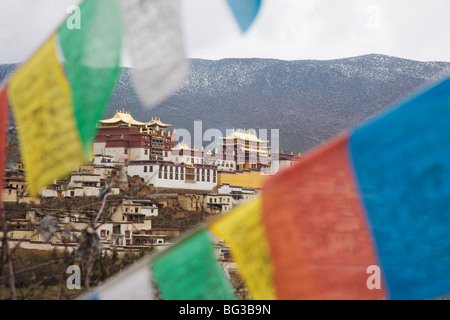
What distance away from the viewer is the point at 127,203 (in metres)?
13.2

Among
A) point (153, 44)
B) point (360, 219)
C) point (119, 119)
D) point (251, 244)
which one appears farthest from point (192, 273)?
point (119, 119)

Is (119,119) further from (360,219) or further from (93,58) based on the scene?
(360,219)

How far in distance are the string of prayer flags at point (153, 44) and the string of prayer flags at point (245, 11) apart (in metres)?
0.10

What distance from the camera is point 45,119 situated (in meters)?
1.02

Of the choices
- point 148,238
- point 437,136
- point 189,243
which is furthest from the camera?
point 148,238

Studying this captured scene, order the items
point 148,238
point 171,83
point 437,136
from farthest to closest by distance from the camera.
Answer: point 148,238 < point 171,83 < point 437,136

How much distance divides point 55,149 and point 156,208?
14215mm

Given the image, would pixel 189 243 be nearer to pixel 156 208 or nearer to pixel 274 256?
pixel 274 256

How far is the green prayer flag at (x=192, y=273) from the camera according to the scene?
29.6 inches

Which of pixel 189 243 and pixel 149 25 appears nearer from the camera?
pixel 189 243

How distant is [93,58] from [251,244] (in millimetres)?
444

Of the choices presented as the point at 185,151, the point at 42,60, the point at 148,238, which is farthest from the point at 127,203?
the point at 42,60

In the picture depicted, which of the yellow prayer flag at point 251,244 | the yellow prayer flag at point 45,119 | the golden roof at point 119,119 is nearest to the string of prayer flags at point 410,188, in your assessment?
the yellow prayer flag at point 251,244

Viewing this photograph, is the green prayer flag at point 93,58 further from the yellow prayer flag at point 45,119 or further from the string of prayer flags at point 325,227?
the string of prayer flags at point 325,227
